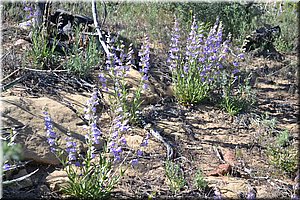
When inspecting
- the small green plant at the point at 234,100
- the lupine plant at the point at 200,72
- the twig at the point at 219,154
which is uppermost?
the lupine plant at the point at 200,72

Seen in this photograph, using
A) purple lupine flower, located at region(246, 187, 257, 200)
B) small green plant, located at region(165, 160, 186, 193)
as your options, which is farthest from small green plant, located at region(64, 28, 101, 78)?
purple lupine flower, located at region(246, 187, 257, 200)

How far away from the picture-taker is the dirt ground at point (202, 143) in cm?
385

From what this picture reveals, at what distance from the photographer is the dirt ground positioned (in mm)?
3849

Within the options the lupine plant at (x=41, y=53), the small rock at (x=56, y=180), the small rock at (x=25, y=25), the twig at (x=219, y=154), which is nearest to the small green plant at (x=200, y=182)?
the twig at (x=219, y=154)

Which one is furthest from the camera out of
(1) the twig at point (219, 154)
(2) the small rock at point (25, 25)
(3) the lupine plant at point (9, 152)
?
(2) the small rock at point (25, 25)

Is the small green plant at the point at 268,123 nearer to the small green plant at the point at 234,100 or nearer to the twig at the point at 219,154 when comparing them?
the small green plant at the point at 234,100

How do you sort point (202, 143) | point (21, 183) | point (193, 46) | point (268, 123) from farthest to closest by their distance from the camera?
point (193, 46)
point (268, 123)
point (202, 143)
point (21, 183)

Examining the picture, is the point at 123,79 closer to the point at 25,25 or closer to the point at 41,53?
the point at 41,53

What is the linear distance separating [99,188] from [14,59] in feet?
7.63

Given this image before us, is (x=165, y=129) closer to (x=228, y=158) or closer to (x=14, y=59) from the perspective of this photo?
(x=228, y=158)

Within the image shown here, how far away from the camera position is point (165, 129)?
481 cm

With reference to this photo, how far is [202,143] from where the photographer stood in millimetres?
4676

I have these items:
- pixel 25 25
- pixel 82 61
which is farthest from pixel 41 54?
pixel 25 25

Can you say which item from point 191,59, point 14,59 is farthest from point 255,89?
point 14,59
